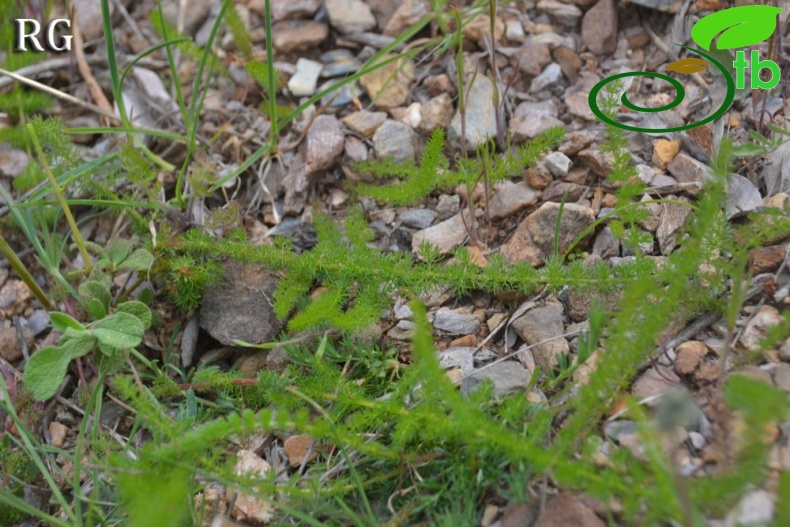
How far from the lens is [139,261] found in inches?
88.2

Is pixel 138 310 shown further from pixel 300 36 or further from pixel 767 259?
pixel 767 259

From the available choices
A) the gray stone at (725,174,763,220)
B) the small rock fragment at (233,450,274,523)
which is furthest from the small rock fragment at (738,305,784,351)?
the small rock fragment at (233,450,274,523)

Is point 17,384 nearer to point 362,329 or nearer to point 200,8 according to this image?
point 362,329

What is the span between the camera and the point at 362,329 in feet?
6.72

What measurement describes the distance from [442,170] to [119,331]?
115 cm

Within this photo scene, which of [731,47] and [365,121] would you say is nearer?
[731,47]

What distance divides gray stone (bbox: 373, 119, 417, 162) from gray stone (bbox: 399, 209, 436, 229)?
0.74 feet

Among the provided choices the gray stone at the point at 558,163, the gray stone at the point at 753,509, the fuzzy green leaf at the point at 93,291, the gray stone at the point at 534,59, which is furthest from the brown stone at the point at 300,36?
the gray stone at the point at 753,509

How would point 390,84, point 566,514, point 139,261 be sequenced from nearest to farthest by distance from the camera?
point 566,514 → point 139,261 → point 390,84

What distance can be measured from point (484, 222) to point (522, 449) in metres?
1.01

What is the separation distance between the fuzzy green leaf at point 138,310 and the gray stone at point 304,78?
1.17 meters

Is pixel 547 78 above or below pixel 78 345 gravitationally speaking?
above

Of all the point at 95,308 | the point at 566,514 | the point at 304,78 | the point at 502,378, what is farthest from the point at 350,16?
the point at 566,514

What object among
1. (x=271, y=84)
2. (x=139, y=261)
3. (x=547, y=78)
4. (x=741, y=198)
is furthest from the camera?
(x=547, y=78)
